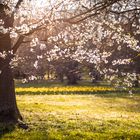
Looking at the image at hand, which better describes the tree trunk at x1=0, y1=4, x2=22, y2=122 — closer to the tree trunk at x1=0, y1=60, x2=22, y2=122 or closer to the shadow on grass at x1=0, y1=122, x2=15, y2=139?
the tree trunk at x1=0, y1=60, x2=22, y2=122

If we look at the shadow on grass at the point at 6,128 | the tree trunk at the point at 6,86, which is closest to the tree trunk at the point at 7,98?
the tree trunk at the point at 6,86

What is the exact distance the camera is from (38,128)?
599 inches

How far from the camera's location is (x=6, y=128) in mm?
14930

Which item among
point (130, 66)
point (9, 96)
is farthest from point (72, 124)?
point (130, 66)

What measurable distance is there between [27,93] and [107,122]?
19329 mm

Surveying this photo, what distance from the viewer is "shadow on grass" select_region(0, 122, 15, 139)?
1435 centimetres

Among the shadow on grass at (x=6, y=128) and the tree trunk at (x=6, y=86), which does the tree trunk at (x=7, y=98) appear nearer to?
the tree trunk at (x=6, y=86)

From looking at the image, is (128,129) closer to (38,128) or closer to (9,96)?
(38,128)

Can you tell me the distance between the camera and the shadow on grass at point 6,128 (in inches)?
565

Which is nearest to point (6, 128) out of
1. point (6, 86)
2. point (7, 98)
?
point (7, 98)

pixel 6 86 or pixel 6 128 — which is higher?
pixel 6 86

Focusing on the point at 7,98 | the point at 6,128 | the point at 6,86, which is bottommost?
the point at 6,128

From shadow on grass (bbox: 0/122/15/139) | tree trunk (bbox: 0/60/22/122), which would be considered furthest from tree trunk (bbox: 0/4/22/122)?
shadow on grass (bbox: 0/122/15/139)

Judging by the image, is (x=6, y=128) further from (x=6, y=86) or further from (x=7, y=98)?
(x=6, y=86)
